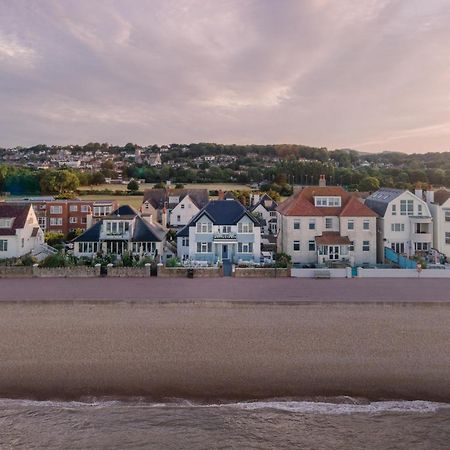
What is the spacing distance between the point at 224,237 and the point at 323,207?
7206 millimetres

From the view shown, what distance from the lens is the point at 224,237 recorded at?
2945 cm

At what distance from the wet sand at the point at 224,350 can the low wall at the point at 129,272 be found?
5942 millimetres

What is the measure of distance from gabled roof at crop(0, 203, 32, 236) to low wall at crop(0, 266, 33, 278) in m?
4.91

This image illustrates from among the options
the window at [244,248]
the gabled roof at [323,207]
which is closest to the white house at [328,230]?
the gabled roof at [323,207]

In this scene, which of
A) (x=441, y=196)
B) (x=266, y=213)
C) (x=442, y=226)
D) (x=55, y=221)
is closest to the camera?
(x=442, y=226)

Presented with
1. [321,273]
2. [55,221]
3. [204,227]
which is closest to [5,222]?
[55,221]

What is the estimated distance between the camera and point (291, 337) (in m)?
16.0

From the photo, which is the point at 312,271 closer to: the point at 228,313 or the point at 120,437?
the point at 228,313

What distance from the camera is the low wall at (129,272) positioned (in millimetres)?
25922

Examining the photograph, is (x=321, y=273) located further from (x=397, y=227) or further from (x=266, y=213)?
(x=266, y=213)

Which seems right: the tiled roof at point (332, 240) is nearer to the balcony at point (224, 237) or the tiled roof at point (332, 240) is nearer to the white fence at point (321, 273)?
the white fence at point (321, 273)

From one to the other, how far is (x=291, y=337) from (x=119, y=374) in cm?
593

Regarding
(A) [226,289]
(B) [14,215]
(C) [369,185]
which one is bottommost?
(A) [226,289]

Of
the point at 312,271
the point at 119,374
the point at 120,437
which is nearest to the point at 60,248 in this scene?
the point at 312,271
